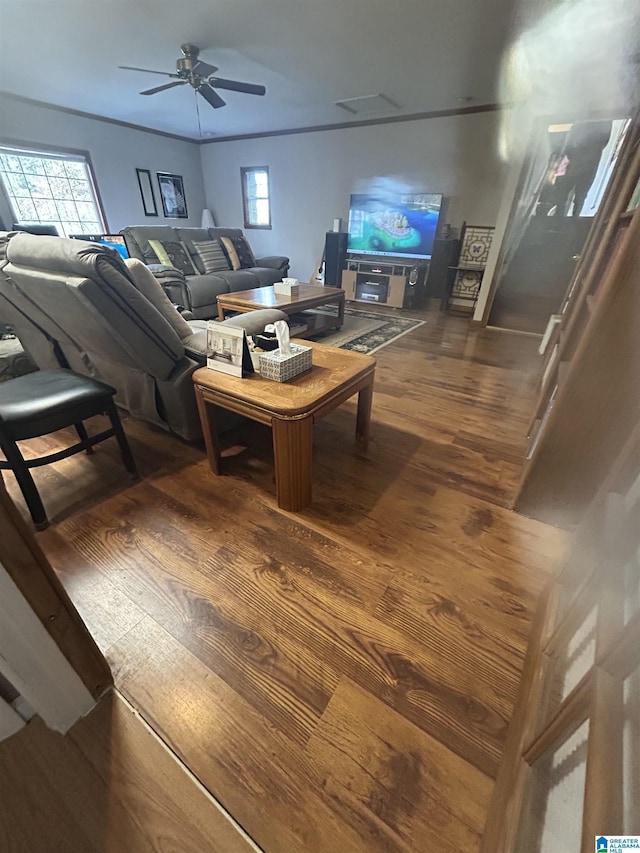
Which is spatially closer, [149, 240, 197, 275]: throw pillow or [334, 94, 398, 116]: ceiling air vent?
[334, 94, 398, 116]: ceiling air vent

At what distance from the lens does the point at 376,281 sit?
200 inches

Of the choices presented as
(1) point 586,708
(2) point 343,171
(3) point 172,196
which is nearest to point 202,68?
(2) point 343,171

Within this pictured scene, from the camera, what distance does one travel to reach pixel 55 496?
159cm

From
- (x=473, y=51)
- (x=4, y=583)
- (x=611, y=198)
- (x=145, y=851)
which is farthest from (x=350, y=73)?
(x=145, y=851)

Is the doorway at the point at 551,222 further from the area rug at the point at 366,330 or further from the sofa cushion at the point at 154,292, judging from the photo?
the sofa cushion at the point at 154,292

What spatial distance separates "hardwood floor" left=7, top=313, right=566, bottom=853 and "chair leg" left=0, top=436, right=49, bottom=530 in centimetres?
10

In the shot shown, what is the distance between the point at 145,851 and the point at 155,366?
155 cm

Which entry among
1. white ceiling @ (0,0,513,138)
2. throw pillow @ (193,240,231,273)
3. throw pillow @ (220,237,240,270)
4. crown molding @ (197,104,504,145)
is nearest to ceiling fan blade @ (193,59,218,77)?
white ceiling @ (0,0,513,138)

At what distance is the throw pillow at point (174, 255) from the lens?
4164 millimetres

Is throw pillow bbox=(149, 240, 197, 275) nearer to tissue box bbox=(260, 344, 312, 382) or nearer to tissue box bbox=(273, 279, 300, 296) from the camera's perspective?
tissue box bbox=(273, 279, 300, 296)

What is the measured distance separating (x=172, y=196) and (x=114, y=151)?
1.07 metres

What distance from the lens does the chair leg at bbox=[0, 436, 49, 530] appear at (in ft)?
4.25

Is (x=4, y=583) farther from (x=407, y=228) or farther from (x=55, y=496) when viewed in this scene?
(x=407, y=228)

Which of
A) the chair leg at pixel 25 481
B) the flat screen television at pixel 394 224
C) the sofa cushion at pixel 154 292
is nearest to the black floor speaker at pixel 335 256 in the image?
the flat screen television at pixel 394 224
